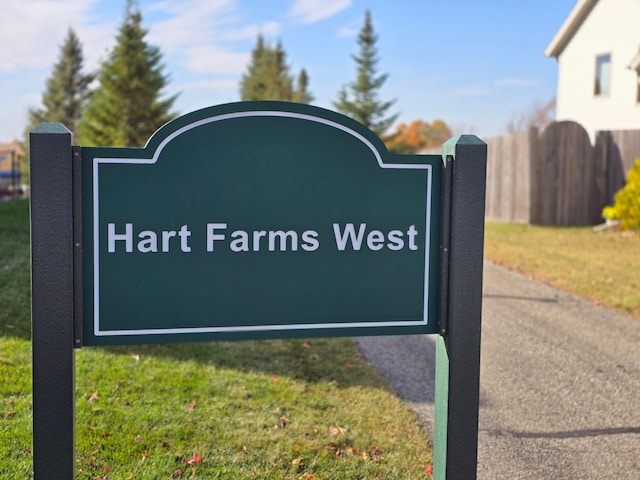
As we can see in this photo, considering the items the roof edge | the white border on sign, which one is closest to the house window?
the roof edge

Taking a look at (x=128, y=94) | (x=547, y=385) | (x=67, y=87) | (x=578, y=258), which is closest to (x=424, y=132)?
(x=67, y=87)

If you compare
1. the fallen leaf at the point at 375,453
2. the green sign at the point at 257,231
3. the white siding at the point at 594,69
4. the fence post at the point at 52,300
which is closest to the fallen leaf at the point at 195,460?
the fallen leaf at the point at 375,453

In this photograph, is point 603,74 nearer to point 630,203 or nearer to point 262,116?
point 630,203

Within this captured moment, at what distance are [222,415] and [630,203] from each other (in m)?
12.4

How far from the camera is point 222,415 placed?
4.32 metres

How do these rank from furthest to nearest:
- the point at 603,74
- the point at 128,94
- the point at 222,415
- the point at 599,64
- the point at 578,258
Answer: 1. the point at 128,94
2. the point at 599,64
3. the point at 603,74
4. the point at 578,258
5. the point at 222,415

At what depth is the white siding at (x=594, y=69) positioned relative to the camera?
766 inches

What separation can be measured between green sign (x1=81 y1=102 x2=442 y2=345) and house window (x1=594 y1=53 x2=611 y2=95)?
2024cm

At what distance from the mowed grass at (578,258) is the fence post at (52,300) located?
672 cm

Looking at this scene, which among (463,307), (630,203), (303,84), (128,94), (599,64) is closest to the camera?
(463,307)

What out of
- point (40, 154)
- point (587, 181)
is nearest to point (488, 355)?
point (40, 154)

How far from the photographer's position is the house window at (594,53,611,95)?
2077 cm

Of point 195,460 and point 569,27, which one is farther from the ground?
point 569,27

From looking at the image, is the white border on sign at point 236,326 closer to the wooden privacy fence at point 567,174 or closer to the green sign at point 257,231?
the green sign at point 257,231
